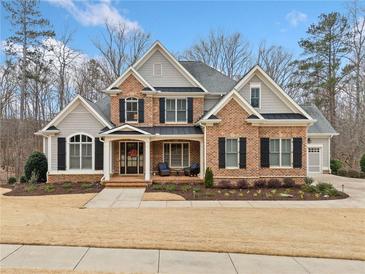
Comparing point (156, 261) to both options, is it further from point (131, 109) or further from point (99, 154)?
point (131, 109)

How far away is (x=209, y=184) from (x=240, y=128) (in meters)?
3.56

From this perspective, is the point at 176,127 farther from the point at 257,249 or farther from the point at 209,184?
the point at 257,249

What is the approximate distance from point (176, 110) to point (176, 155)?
2.97 metres

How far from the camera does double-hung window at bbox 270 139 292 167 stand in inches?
666

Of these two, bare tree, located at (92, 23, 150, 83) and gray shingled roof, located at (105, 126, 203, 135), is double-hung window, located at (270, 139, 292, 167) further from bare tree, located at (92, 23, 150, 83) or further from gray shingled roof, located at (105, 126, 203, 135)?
bare tree, located at (92, 23, 150, 83)

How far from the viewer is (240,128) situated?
16.4 metres

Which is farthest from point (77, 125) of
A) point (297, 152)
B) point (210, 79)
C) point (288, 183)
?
point (297, 152)

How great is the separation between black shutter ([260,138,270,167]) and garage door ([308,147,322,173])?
917 cm

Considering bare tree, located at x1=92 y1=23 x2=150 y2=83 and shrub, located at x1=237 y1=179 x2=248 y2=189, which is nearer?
shrub, located at x1=237 y1=179 x2=248 y2=189

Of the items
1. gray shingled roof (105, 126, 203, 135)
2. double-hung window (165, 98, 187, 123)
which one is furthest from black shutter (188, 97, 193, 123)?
gray shingled roof (105, 126, 203, 135)

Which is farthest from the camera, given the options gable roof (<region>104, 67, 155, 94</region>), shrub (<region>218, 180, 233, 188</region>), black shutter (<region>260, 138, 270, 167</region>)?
gable roof (<region>104, 67, 155, 94</region>)

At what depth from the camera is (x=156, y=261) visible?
5660mm

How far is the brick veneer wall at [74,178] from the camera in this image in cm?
1772

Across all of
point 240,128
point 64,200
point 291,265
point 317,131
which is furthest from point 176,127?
point 291,265
